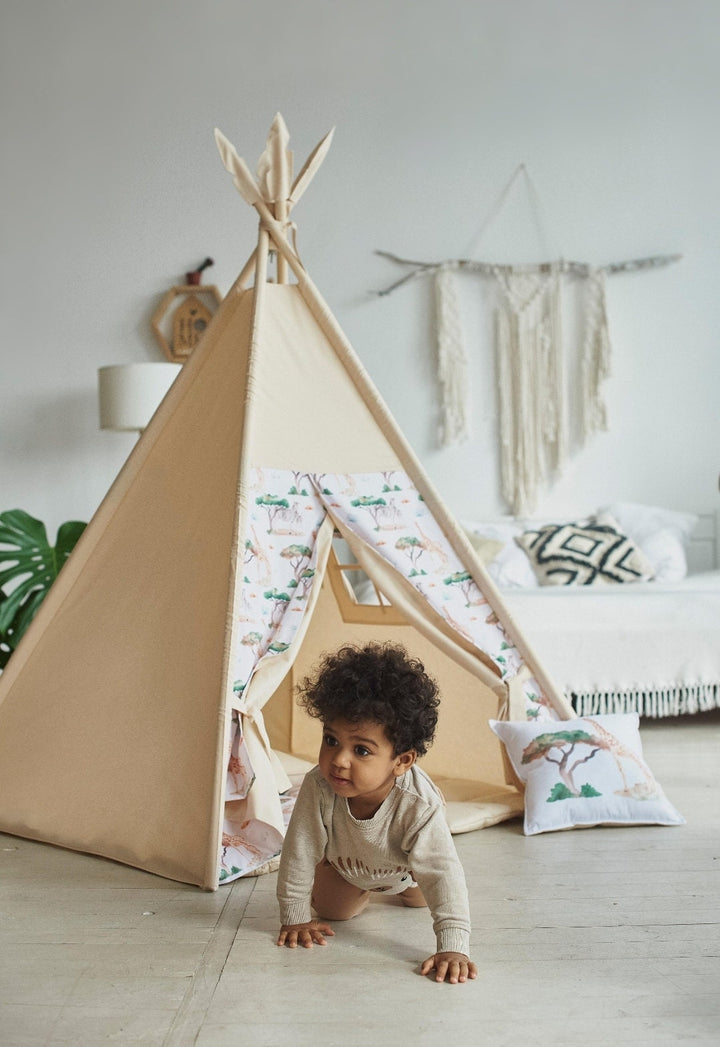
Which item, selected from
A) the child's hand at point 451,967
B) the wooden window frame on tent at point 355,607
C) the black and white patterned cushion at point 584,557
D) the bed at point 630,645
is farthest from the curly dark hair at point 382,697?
the black and white patterned cushion at point 584,557

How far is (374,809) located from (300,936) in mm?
240

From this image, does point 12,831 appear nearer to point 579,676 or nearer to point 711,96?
point 579,676

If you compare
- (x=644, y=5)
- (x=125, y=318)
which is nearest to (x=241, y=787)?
(x=125, y=318)

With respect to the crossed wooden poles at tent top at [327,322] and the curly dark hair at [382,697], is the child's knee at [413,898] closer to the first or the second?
the curly dark hair at [382,697]

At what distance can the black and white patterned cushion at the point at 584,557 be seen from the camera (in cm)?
406

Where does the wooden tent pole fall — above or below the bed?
above

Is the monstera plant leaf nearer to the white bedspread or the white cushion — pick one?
the white bedspread

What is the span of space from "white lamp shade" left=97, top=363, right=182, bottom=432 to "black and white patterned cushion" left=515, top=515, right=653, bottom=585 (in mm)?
1468

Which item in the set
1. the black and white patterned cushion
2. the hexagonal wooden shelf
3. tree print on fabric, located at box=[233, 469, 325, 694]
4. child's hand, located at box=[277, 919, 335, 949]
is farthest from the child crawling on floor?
the hexagonal wooden shelf

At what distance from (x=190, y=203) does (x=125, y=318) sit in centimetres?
55

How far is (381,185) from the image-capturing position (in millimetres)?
4656

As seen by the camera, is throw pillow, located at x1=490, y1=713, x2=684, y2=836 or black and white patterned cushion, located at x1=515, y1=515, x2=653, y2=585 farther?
black and white patterned cushion, located at x1=515, y1=515, x2=653, y2=585

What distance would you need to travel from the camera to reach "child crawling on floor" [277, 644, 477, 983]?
1793 millimetres

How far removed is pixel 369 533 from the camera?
8.48ft
